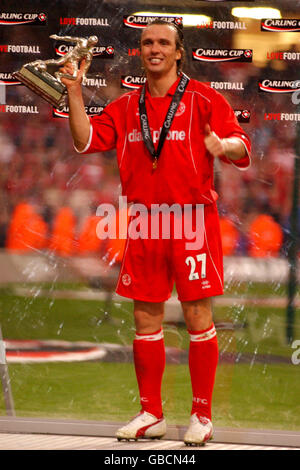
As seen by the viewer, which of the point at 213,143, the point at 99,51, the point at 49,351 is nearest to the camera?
the point at 213,143

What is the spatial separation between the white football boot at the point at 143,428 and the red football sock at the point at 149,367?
29mm

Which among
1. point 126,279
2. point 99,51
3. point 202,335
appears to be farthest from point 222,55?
point 202,335

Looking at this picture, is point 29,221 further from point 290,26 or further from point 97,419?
point 290,26

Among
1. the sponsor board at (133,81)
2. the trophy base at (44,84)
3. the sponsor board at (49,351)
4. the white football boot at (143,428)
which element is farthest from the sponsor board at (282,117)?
the white football boot at (143,428)

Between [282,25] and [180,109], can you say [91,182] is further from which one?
[282,25]

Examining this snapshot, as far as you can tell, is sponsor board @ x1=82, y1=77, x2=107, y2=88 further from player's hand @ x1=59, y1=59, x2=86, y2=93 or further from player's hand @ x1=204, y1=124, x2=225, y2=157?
player's hand @ x1=204, y1=124, x2=225, y2=157

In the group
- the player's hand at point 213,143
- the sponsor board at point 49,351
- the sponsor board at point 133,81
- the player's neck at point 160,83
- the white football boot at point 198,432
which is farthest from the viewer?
the sponsor board at point 49,351

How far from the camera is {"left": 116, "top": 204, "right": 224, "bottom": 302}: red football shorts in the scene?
347cm

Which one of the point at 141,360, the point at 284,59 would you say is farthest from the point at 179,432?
the point at 284,59

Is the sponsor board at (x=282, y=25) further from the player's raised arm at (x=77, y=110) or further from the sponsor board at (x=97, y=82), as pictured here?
the player's raised arm at (x=77, y=110)

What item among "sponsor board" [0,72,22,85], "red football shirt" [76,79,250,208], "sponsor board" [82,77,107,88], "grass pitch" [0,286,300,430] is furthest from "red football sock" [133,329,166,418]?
"sponsor board" [0,72,22,85]

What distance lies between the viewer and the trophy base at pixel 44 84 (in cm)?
340

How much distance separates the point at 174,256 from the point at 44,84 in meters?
0.81

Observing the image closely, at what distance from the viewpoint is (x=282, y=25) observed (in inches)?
157
